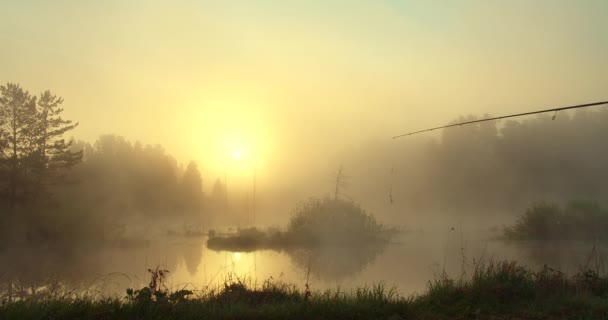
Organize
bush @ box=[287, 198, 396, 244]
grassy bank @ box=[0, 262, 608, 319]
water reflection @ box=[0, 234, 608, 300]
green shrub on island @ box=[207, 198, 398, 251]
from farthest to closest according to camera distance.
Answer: bush @ box=[287, 198, 396, 244] < green shrub on island @ box=[207, 198, 398, 251] < water reflection @ box=[0, 234, 608, 300] < grassy bank @ box=[0, 262, 608, 319]

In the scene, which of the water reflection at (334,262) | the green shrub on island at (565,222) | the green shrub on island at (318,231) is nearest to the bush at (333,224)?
the green shrub on island at (318,231)

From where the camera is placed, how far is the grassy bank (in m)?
5.23

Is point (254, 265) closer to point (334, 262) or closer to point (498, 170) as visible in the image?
point (334, 262)

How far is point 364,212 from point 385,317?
28467 mm

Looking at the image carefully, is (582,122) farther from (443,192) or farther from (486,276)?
(486,276)

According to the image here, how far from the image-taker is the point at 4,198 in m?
27.5

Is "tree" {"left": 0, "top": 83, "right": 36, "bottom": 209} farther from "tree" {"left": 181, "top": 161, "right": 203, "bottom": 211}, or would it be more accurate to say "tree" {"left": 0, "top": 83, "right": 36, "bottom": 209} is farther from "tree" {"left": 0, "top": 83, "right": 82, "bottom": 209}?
"tree" {"left": 181, "top": 161, "right": 203, "bottom": 211}

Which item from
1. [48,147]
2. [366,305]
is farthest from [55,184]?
[366,305]

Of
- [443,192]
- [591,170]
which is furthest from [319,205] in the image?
[591,170]

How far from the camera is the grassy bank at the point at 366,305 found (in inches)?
206

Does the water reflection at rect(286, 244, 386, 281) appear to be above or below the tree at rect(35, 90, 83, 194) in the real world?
below

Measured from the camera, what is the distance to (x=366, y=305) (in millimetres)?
5613

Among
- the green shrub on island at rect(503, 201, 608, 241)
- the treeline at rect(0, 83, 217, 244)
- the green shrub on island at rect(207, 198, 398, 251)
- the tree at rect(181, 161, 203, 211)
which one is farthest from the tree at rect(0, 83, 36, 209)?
the green shrub on island at rect(503, 201, 608, 241)

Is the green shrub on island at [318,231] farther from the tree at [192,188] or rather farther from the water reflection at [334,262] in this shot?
the tree at [192,188]
